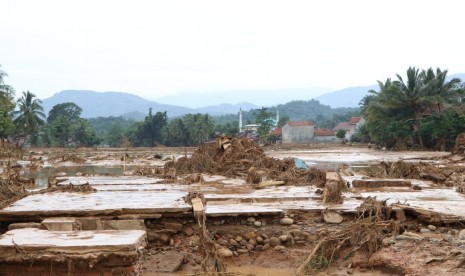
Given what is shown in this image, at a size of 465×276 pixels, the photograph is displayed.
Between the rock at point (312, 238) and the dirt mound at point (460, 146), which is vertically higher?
the dirt mound at point (460, 146)

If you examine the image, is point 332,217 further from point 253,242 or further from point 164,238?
point 164,238

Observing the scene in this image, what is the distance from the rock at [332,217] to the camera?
821 cm

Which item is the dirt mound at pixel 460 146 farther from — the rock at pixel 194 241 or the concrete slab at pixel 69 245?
the concrete slab at pixel 69 245

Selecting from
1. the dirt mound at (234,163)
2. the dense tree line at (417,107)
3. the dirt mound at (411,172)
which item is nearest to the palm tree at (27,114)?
the dense tree line at (417,107)

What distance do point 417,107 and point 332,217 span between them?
1436 inches

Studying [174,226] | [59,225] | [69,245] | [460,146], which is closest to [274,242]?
[174,226]

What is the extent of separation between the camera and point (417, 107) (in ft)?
137

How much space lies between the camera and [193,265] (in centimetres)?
734

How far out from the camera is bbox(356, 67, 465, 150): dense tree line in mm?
38716

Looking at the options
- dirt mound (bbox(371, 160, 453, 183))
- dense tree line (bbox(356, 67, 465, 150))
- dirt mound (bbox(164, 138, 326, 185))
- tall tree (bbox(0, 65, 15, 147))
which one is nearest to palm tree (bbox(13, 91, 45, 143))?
tall tree (bbox(0, 65, 15, 147))

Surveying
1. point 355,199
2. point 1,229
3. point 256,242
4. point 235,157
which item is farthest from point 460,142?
point 1,229

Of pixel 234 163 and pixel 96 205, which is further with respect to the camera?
pixel 234 163

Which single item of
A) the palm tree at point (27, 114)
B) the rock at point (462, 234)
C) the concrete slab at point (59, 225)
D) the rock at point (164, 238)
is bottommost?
the rock at point (164, 238)

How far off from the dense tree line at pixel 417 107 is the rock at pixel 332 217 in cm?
3155
